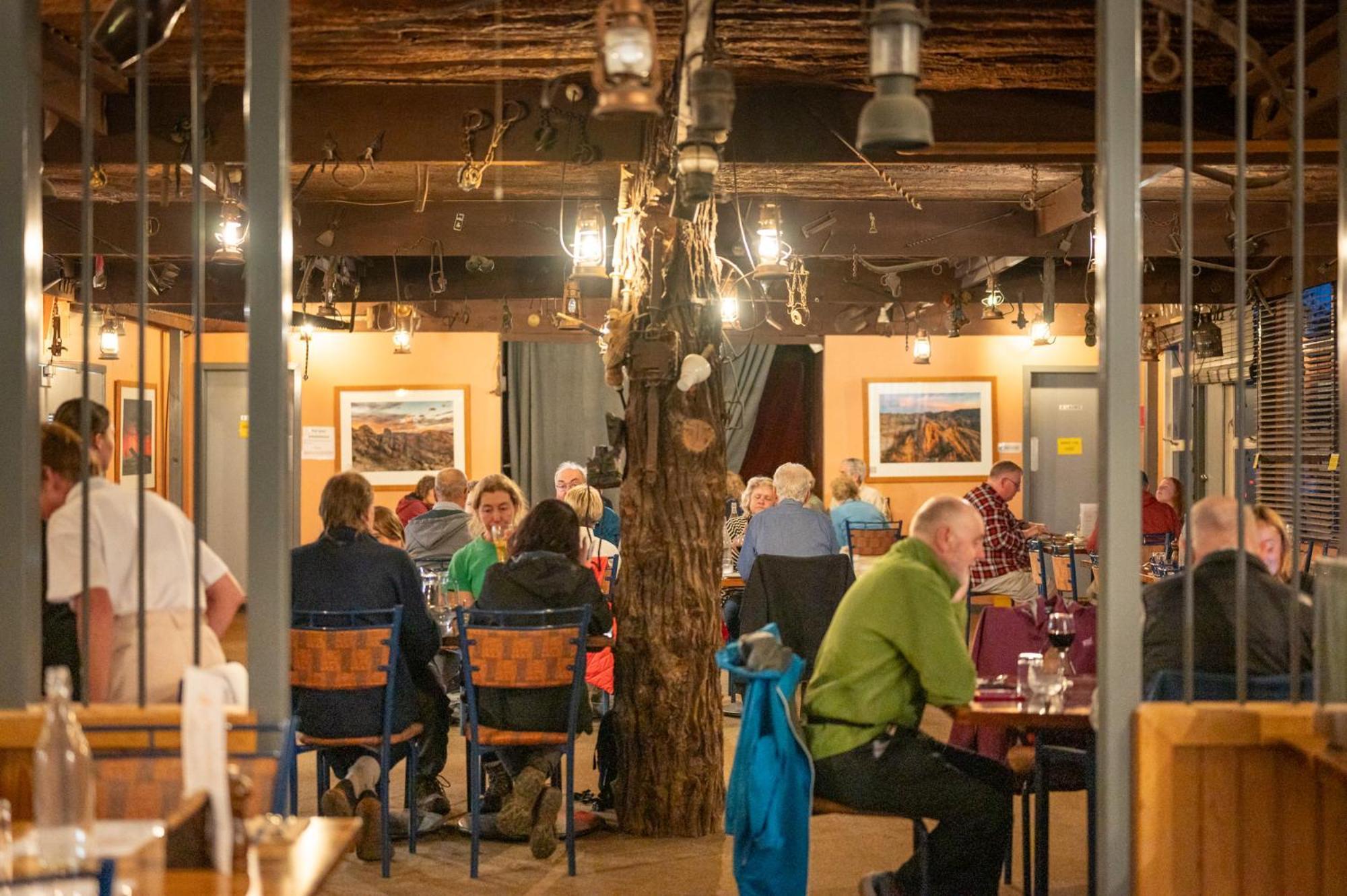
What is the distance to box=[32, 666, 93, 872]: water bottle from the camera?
1.98 metres

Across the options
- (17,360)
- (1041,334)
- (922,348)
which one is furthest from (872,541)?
(17,360)

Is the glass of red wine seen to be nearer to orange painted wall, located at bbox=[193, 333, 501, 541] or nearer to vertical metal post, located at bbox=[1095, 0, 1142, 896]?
vertical metal post, located at bbox=[1095, 0, 1142, 896]

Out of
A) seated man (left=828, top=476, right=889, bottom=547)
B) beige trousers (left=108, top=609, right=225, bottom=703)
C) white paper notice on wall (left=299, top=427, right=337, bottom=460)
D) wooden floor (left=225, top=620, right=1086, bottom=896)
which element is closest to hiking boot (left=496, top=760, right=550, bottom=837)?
wooden floor (left=225, top=620, right=1086, bottom=896)

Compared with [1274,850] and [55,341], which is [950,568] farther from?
[55,341]

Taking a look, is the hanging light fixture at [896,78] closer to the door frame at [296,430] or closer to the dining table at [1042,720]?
the dining table at [1042,720]

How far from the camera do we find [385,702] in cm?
482

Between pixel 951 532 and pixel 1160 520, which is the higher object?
pixel 951 532

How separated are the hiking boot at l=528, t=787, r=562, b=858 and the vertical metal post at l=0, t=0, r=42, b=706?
8.18 feet

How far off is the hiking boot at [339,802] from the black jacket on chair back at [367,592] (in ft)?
0.64

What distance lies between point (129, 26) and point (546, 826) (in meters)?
3.08

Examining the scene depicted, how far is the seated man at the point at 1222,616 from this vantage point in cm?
354

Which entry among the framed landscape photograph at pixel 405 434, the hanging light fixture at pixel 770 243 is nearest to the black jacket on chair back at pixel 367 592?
the hanging light fixture at pixel 770 243

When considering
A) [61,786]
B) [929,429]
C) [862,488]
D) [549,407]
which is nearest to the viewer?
[61,786]

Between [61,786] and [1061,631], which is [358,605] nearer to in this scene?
[1061,631]
